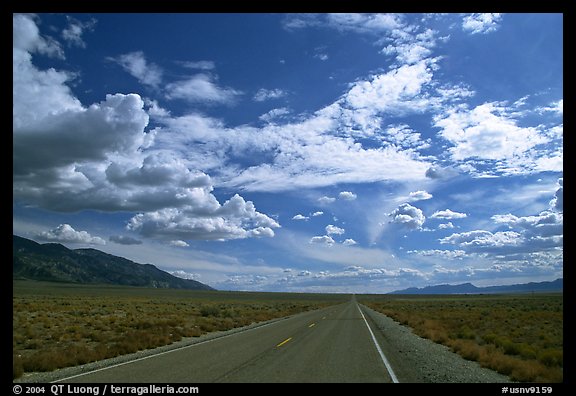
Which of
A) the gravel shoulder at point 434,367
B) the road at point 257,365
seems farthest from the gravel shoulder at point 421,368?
the road at point 257,365

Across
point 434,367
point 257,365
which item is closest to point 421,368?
point 434,367

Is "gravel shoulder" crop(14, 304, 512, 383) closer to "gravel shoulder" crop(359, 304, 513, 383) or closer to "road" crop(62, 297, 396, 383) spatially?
"gravel shoulder" crop(359, 304, 513, 383)

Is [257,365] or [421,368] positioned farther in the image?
Result: [421,368]

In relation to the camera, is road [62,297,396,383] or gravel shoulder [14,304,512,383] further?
gravel shoulder [14,304,512,383]

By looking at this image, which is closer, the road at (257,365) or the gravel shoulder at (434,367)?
the road at (257,365)

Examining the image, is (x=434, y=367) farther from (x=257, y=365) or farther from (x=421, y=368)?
(x=257, y=365)

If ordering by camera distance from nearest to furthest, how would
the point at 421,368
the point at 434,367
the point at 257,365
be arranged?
the point at 257,365, the point at 421,368, the point at 434,367

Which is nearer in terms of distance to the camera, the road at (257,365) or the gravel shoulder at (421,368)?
the road at (257,365)

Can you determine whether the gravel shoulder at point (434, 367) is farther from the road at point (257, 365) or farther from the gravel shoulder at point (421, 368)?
the road at point (257, 365)

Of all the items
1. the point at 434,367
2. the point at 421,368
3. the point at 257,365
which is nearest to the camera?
the point at 257,365

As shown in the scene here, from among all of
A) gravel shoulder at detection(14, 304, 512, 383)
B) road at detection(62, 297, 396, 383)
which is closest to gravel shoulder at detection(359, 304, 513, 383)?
gravel shoulder at detection(14, 304, 512, 383)
